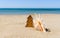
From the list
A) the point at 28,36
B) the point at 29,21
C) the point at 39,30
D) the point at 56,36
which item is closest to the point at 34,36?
the point at 28,36

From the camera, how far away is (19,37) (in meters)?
5.21

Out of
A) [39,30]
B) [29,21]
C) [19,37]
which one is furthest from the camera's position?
[29,21]

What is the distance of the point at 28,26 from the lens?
7.37 meters

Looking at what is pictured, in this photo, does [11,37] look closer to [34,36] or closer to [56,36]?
[34,36]

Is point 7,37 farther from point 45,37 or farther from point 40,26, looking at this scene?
point 40,26

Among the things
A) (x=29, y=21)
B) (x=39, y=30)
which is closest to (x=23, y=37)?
(x=39, y=30)

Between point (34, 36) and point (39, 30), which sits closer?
point (34, 36)

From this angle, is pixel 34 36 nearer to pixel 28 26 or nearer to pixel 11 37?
pixel 11 37

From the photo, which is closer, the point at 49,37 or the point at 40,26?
the point at 49,37

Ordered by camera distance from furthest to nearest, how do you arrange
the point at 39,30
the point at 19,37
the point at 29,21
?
the point at 29,21 < the point at 39,30 < the point at 19,37

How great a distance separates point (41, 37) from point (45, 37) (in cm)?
11

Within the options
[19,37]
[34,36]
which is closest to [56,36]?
[34,36]

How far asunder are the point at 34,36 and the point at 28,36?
0.54 feet

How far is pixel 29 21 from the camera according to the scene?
732 cm
